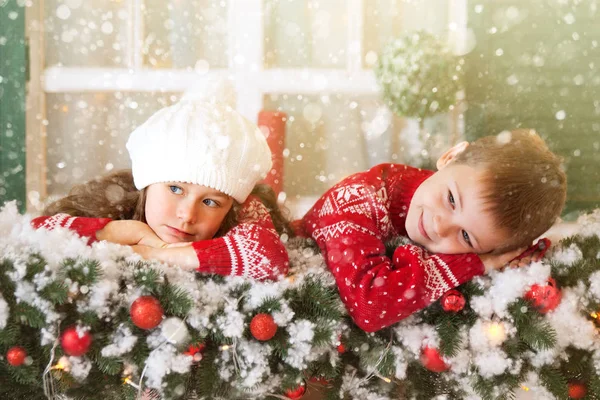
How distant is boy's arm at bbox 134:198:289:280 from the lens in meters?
1.09

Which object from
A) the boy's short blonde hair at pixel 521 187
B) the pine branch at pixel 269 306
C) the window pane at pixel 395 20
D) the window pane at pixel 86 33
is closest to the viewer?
the pine branch at pixel 269 306

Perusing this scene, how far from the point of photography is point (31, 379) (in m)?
0.94

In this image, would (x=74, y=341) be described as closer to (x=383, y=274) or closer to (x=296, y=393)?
(x=296, y=393)

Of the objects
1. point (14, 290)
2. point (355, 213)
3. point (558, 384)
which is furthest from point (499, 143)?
point (14, 290)

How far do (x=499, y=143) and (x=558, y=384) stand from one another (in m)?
0.49

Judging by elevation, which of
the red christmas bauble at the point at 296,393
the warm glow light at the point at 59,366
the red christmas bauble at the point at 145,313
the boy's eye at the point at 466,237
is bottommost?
the red christmas bauble at the point at 296,393

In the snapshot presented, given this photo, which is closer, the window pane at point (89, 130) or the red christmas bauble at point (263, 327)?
the red christmas bauble at point (263, 327)

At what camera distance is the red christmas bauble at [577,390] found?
1148 mm

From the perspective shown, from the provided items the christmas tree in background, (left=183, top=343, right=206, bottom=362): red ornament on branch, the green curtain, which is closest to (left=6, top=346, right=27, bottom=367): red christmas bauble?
the christmas tree in background

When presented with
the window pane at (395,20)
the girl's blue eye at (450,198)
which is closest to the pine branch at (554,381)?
the girl's blue eye at (450,198)

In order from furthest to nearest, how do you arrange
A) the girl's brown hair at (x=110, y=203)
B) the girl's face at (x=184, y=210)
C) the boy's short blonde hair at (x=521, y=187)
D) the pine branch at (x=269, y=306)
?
the girl's brown hair at (x=110, y=203), the girl's face at (x=184, y=210), the boy's short blonde hair at (x=521, y=187), the pine branch at (x=269, y=306)

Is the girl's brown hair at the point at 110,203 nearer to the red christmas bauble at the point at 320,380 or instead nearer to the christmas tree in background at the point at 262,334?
the christmas tree in background at the point at 262,334

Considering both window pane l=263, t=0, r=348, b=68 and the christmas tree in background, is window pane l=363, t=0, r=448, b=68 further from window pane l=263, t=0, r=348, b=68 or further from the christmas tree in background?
the christmas tree in background

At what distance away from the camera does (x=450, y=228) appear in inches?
46.2
